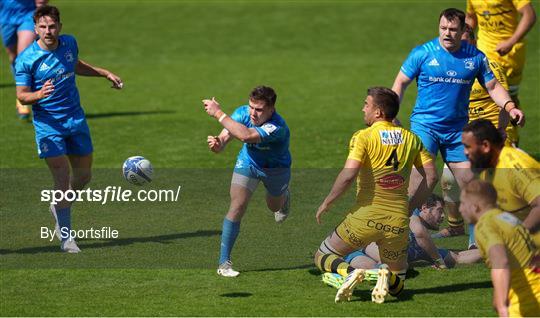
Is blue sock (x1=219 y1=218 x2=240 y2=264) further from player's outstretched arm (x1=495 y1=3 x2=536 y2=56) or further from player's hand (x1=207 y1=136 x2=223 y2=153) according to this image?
player's outstretched arm (x1=495 y1=3 x2=536 y2=56)

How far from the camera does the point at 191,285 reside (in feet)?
36.3

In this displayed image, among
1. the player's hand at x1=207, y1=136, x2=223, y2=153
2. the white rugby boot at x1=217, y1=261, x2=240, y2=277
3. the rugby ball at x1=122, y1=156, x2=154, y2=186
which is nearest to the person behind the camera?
the player's hand at x1=207, y1=136, x2=223, y2=153

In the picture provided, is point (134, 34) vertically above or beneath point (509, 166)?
beneath

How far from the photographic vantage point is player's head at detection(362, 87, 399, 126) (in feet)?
33.8

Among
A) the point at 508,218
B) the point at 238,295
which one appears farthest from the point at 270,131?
the point at 508,218

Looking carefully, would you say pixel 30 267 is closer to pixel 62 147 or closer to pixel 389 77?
pixel 62 147

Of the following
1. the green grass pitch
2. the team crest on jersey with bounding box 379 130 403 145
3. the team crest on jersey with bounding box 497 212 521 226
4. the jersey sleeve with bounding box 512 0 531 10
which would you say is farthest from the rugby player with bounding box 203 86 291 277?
the jersey sleeve with bounding box 512 0 531 10

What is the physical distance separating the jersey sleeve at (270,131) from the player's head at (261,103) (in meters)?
0.10

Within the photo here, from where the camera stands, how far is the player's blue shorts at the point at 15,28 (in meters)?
19.0

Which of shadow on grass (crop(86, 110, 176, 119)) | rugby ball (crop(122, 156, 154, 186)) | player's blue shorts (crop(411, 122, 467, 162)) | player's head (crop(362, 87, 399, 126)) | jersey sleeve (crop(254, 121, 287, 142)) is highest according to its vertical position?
player's head (crop(362, 87, 399, 126))

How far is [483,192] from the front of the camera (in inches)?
315

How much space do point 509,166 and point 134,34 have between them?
936 inches

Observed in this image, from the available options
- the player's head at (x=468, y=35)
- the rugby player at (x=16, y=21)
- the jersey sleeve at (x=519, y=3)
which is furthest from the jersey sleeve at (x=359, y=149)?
the rugby player at (x=16, y=21)

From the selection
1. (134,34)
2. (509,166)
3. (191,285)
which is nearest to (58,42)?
(191,285)
